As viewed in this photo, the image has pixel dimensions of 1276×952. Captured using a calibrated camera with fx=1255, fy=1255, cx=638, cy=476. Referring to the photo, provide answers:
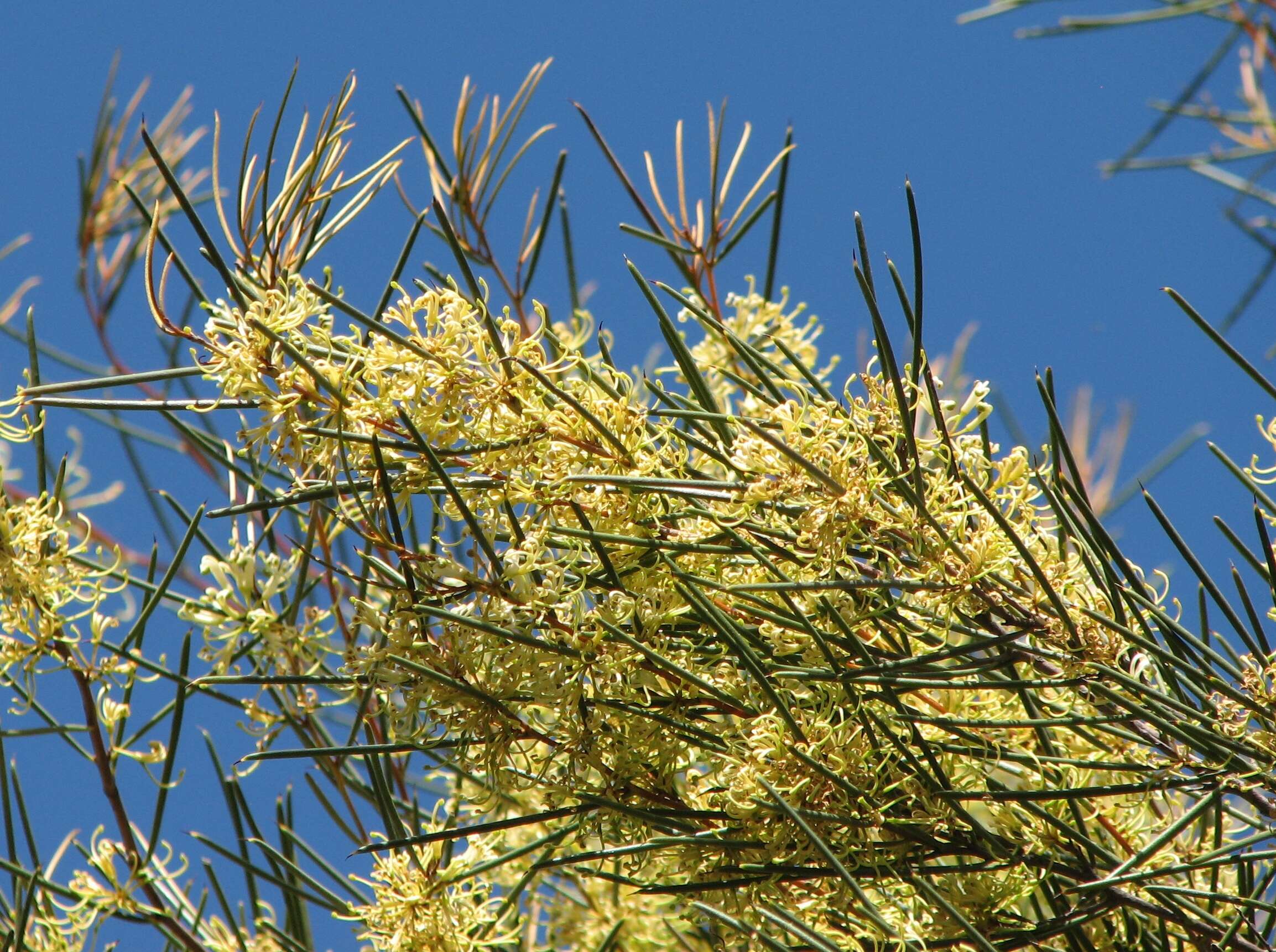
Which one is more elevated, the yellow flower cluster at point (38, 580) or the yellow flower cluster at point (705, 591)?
the yellow flower cluster at point (38, 580)

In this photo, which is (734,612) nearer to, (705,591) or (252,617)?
(705,591)

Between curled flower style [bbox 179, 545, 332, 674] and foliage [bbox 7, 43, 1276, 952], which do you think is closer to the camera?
foliage [bbox 7, 43, 1276, 952]

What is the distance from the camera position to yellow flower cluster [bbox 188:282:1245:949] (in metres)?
0.38

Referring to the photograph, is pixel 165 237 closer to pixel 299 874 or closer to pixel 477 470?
pixel 477 470

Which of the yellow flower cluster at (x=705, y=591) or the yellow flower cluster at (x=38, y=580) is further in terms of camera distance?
the yellow flower cluster at (x=38, y=580)

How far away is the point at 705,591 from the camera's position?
413mm

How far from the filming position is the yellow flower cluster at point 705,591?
0.38 m

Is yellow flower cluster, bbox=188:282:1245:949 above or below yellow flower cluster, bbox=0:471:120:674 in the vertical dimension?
below

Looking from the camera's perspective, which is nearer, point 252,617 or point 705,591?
point 705,591

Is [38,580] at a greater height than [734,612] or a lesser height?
greater

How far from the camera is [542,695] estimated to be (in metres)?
0.40

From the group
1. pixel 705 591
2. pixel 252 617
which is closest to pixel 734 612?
pixel 705 591

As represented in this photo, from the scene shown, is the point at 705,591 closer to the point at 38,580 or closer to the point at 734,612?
the point at 734,612

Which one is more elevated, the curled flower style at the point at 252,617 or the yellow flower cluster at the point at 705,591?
the curled flower style at the point at 252,617
